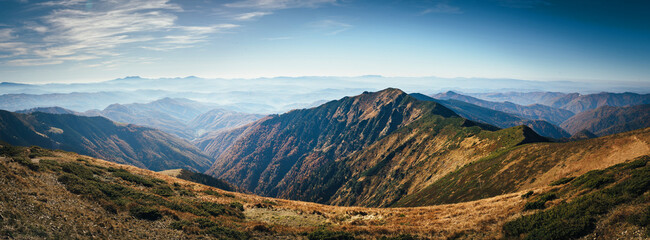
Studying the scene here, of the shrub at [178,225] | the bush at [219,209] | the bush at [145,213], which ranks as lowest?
the bush at [219,209]

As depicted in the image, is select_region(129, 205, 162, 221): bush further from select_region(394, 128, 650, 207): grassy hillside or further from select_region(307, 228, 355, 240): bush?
select_region(394, 128, 650, 207): grassy hillside

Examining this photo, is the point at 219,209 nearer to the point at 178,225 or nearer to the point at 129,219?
the point at 178,225

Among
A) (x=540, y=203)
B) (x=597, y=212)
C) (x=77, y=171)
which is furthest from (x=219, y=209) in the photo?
(x=597, y=212)

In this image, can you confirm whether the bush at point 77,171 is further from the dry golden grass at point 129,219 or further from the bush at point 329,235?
the bush at point 329,235

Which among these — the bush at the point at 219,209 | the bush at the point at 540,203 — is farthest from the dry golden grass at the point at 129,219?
the bush at the point at 219,209

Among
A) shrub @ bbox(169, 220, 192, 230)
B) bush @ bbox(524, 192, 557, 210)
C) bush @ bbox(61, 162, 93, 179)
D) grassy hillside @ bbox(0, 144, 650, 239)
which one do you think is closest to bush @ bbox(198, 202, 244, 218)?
grassy hillside @ bbox(0, 144, 650, 239)

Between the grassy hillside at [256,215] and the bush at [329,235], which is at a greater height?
the grassy hillside at [256,215]

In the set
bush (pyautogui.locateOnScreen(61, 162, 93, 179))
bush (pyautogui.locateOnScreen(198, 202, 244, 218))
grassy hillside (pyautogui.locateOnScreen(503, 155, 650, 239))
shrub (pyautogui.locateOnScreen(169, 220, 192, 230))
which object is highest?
grassy hillside (pyautogui.locateOnScreen(503, 155, 650, 239))

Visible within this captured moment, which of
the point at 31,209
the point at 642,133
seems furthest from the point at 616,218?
the point at 31,209

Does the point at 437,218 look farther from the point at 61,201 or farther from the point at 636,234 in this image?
the point at 61,201
